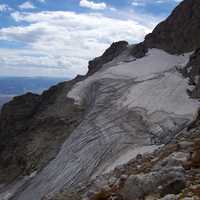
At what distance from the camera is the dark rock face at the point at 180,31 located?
61719 mm

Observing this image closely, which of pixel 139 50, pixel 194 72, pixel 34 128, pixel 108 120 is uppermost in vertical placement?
pixel 139 50

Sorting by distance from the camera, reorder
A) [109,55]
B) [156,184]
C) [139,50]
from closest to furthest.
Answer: [156,184] < [139,50] < [109,55]

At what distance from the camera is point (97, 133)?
42.7 meters

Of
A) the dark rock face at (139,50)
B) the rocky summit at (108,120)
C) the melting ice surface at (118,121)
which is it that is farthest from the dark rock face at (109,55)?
the melting ice surface at (118,121)

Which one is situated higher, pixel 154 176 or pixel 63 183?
pixel 154 176

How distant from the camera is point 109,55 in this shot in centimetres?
7500

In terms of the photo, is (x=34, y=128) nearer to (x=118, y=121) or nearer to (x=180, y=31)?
(x=118, y=121)

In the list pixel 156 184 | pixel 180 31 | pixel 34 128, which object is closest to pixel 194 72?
pixel 180 31

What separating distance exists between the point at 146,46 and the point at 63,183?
36300 mm

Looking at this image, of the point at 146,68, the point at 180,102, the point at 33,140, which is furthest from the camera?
the point at 146,68

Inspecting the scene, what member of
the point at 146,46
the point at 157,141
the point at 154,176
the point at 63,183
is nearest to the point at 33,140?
the point at 63,183

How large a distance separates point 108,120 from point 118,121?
136cm

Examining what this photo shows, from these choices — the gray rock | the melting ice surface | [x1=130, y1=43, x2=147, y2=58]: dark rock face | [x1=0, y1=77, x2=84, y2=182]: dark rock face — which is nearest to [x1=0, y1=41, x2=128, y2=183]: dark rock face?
[x1=0, y1=77, x2=84, y2=182]: dark rock face

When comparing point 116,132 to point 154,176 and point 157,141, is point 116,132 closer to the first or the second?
point 157,141
